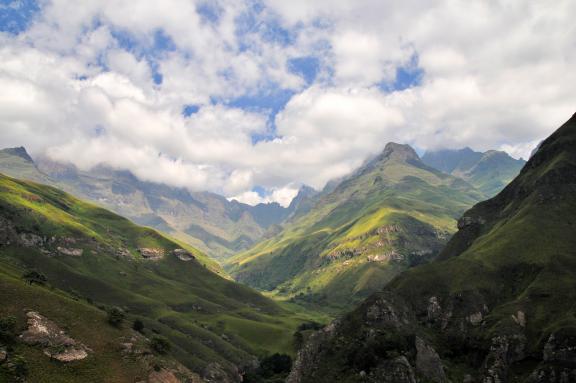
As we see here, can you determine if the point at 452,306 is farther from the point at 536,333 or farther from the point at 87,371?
the point at 87,371

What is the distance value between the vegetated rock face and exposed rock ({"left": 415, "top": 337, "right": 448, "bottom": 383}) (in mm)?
95294

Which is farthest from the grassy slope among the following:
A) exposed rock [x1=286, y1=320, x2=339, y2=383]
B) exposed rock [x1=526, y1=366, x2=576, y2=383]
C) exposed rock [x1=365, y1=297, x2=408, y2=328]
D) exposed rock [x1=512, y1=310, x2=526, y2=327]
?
exposed rock [x1=512, y1=310, x2=526, y2=327]

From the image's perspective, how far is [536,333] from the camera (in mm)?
132250

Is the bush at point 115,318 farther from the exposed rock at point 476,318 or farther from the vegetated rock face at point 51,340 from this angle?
the exposed rock at point 476,318

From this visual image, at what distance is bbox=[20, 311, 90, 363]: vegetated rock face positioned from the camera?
115875 mm

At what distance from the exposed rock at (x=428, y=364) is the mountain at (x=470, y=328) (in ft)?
0.98

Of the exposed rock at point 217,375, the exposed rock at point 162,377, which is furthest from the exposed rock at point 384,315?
the exposed rock at point 217,375

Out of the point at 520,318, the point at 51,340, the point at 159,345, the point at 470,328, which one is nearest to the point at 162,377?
the point at 159,345

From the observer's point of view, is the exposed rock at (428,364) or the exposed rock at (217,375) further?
the exposed rock at (217,375)

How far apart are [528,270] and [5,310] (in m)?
191

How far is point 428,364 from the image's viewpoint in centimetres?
11719

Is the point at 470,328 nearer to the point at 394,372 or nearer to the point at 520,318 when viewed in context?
the point at 520,318

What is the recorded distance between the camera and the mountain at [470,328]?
114m

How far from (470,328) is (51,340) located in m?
136
